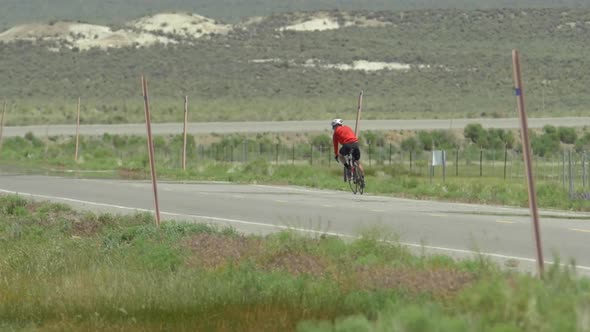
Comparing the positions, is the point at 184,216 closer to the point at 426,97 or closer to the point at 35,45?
the point at 426,97

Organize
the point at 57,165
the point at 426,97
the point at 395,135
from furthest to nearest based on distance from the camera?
the point at 426,97
the point at 395,135
the point at 57,165

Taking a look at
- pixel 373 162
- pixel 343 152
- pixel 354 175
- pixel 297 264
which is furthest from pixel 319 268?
pixel 373 162

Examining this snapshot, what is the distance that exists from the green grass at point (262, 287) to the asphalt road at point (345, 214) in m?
1.43

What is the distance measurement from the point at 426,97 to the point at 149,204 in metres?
88.6

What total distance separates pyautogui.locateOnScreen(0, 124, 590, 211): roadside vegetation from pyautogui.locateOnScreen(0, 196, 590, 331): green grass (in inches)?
494

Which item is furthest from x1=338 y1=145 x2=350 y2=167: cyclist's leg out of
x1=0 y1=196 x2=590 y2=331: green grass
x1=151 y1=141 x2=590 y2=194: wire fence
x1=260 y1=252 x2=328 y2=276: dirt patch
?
x1=151 y1=141 x2=590 y2=194: wire fence

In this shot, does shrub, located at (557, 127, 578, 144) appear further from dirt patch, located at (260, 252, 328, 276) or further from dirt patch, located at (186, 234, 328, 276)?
dirt patch, located at (260, 252, 328, 276)

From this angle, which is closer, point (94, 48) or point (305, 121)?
point (305, 121)

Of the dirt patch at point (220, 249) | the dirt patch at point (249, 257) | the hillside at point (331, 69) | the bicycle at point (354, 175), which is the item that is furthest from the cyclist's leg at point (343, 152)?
the hillside at point (331, 69)

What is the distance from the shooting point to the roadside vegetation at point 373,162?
33.5 m

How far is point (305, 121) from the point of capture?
293 feet

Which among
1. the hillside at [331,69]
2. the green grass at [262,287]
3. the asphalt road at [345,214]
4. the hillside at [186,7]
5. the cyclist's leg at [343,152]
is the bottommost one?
the green grass at [262,287]

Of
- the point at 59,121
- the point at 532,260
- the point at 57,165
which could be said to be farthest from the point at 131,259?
the point at 59,121

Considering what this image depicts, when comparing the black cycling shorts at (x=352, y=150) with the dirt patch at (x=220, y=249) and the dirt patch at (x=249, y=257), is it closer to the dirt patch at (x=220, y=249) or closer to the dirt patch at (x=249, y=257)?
the dirt patch at (x=220, y=249)
